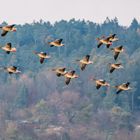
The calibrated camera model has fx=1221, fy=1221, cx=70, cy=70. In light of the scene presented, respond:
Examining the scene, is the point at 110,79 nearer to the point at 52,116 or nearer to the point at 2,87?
the point at 52,116

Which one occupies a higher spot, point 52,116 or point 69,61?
point 69,61

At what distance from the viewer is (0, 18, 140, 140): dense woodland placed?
123000mm

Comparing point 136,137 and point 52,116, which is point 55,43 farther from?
point 52,116

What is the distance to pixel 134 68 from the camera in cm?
14575

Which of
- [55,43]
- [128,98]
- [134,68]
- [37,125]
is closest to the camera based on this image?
[55,43]

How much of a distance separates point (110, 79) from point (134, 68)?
10333mm

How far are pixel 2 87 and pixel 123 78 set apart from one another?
1837 centimetres

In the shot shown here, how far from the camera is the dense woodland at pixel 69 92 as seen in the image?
12300 centimetres

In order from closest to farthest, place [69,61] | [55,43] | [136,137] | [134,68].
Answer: [55,43] < [136,137] < [134,68] < [69,61]

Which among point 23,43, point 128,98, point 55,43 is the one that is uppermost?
point 23,43

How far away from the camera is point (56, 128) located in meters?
126

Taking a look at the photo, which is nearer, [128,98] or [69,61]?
[128,98]

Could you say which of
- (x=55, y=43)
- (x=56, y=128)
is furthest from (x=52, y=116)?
(x=55, y=43)

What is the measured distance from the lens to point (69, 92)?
14338 centimetres
